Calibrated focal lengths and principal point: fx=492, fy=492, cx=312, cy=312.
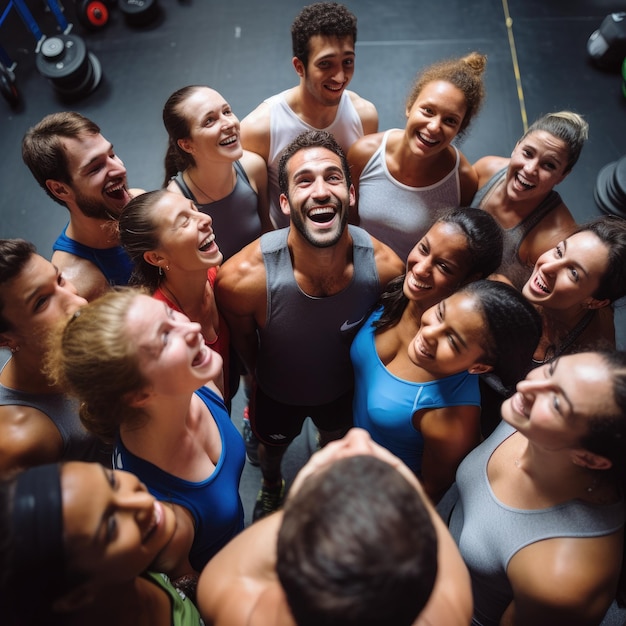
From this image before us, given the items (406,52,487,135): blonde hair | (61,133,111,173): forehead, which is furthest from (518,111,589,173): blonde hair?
(61,133,111,173): forehead

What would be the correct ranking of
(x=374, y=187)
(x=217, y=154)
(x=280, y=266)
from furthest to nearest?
1. (x=374, y=187)
2. (x=217, y=154)
3. (x=280, y=266)

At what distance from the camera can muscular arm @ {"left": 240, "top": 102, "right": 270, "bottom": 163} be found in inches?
117

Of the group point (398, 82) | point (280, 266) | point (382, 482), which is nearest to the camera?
point (382, 482)

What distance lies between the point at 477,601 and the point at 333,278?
1.40 m

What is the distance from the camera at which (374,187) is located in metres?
2.75

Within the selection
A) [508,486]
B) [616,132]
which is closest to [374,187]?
[508,486]

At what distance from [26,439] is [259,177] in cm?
188

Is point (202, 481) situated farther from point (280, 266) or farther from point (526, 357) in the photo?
point (526, 357)

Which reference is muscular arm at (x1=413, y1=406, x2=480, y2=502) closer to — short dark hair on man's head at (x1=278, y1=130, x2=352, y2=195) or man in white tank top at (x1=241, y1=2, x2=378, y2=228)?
short dark hair on man's head at (x1=278, y1=130, x2=352, y2=195)

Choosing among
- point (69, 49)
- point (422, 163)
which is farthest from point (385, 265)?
point (69, 49)

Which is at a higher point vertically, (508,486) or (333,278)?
(333,278)

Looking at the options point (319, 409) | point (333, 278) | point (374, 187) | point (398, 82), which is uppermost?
point (398, 82)

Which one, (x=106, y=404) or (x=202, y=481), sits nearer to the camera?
(x=106, y=404)

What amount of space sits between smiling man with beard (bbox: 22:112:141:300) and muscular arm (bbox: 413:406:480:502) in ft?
5.52
